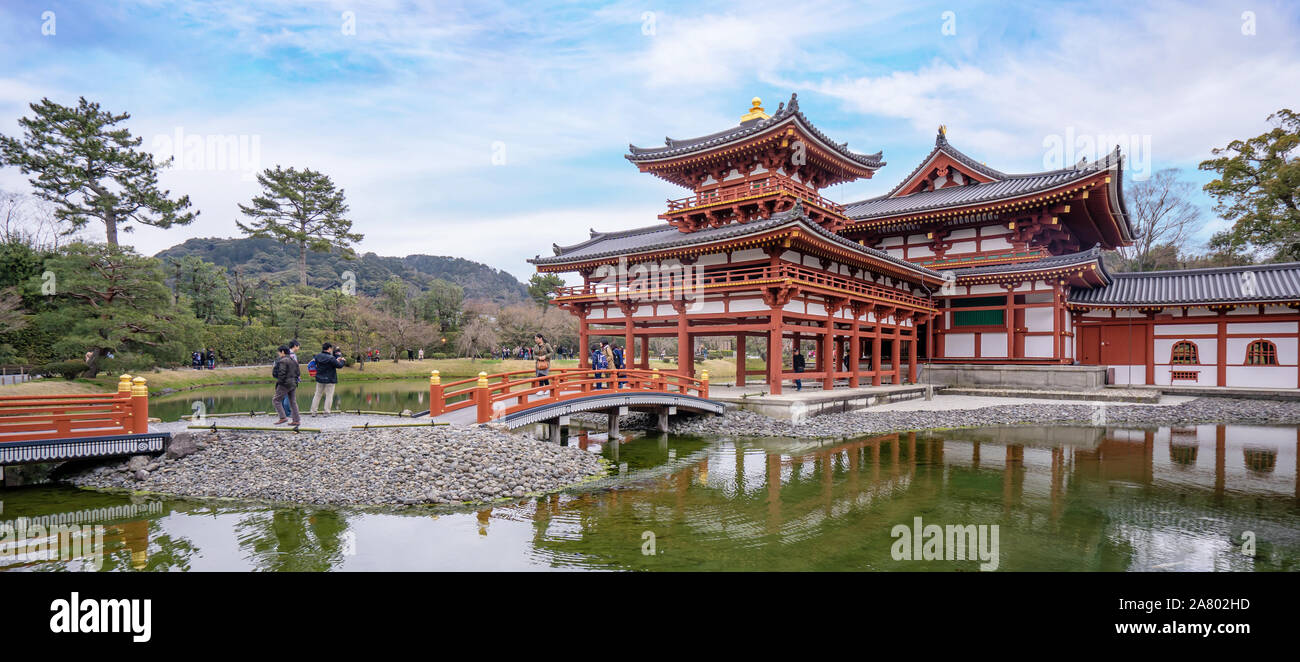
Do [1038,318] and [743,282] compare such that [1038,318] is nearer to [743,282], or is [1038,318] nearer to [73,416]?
[743,282]

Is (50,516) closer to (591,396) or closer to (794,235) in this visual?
(591,396)

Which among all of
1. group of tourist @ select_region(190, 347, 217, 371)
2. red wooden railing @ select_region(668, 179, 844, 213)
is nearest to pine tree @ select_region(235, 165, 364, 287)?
group of tourist @ select_region(190, 347, 217, 371)

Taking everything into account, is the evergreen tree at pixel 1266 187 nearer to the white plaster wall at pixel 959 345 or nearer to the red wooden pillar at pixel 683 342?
the white plaster wall at pixel 959 345

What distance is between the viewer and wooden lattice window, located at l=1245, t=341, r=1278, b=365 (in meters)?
23.1

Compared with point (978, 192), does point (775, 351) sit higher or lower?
lower

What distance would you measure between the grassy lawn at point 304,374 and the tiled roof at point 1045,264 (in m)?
12.5

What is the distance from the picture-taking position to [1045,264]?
23500 mm

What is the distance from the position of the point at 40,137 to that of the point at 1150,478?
51605mm

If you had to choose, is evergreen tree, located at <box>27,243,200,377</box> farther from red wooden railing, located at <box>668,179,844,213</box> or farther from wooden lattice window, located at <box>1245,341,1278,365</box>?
Answer: wooden lattice window, located at <box>1245,341,1278,365</box>

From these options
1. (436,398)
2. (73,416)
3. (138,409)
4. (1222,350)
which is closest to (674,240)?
(436,398)

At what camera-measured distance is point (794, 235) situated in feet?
57.5

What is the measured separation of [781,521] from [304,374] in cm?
3931

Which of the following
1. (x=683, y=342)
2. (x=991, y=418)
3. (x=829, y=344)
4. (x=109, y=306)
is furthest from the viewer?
(x=109, y=306)
